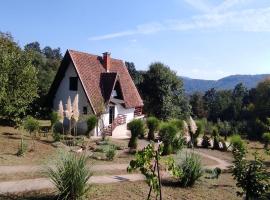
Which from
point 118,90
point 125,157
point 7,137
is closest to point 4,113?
point 7,137

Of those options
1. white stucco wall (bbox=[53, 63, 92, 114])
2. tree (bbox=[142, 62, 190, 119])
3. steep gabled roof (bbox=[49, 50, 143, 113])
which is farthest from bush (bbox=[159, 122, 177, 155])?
tree (bbox=[142, 62, 190, 119])

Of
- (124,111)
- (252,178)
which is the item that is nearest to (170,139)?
(252,178)

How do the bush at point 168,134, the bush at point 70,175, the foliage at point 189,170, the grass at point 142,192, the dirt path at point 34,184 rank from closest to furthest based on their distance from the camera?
the bush at point 70,175 < the grass at point 142,192 < the dirt path at point 34,184 < the foliage at point 189,170 < the bush at point 168,134

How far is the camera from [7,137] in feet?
69.5

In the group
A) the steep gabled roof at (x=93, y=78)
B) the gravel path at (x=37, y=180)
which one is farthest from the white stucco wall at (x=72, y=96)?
the gravel path at (x=37, y=180)

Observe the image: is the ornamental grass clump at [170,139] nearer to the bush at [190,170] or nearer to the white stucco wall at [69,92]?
the bush at [190,170]

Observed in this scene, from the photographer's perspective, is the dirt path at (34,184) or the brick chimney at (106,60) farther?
the brick chimney at (106,60)

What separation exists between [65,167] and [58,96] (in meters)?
25.3

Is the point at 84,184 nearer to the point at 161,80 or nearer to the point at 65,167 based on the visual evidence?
the point at 65,167

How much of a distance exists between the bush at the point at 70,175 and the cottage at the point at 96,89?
19602 mm

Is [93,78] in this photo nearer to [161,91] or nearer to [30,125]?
[30,125]

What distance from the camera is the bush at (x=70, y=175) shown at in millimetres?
9766

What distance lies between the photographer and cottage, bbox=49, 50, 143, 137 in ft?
106

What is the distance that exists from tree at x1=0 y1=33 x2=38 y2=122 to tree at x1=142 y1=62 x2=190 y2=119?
94.6 ft
